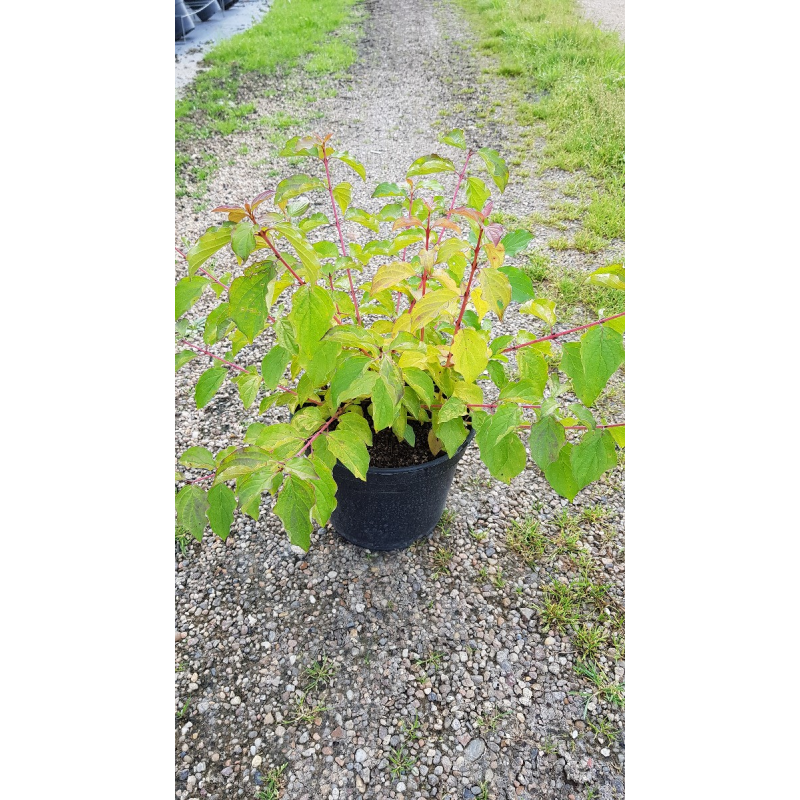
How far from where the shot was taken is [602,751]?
139 centimetres

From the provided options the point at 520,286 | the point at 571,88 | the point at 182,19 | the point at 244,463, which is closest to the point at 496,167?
the point at 520,286

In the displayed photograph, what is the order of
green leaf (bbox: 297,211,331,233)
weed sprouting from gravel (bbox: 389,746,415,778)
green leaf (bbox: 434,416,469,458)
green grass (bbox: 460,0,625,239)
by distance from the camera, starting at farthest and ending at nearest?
green grass (bbox: 460,0,625,239) → weed sprouting from gravel (bbox: 389,746,415,778) → green leaf (bbox: 434,416,469,458) → green leaf (bbox: 297,211,331,233)

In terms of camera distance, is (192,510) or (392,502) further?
(392,502)

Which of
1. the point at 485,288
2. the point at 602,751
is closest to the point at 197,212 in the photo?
the point at 485,288

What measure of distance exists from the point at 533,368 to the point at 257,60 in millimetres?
6208

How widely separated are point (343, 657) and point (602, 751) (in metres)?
0.72

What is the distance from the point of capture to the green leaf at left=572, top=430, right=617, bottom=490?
1.02 m

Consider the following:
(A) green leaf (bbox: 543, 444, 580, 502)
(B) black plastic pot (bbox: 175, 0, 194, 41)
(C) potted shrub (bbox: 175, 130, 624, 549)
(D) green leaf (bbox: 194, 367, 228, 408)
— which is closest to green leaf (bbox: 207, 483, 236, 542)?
(C) potted shrub (bbox: 175, 130, 624, 549)

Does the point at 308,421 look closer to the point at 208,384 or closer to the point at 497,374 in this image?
the point at 208,384

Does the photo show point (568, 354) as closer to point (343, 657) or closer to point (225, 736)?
point (343, 657)

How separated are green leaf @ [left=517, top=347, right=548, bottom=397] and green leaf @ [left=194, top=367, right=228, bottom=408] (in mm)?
672

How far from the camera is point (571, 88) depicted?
183 inches

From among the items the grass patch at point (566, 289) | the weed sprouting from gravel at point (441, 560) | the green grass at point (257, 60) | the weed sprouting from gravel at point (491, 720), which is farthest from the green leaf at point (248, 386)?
the green grass at point (257, 60)

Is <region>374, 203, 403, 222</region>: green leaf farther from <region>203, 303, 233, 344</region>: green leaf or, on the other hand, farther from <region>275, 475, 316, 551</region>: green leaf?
<region>275, 475, 316, 551</region>: green leaf
